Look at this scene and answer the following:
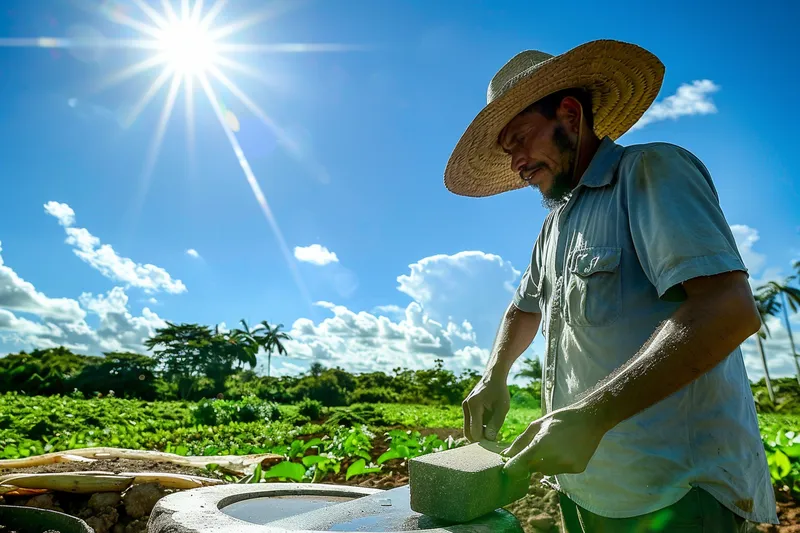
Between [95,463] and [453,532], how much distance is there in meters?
4.17

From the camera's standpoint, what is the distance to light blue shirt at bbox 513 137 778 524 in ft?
4.15

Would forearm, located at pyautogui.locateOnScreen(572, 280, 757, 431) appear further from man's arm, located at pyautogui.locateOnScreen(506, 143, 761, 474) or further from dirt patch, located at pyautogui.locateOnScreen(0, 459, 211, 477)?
dirt patch, located at pyautogui.locateOnScreen(0, 459, 211, 477)

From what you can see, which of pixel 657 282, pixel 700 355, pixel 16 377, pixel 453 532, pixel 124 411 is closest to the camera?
pixel 700 355

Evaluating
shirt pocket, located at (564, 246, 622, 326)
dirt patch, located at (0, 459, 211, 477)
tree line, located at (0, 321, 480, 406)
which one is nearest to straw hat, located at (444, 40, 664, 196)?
shirt pocket, located at (564, 246, 622, 326)

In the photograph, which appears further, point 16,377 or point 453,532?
point 16,377

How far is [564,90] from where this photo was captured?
1.95 m

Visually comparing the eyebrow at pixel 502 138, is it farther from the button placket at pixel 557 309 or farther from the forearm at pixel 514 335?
the forearm at pixel 514 335

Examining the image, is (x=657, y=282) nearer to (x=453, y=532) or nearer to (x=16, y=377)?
(x=453, y=532)

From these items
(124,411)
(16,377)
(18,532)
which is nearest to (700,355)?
(18,532)

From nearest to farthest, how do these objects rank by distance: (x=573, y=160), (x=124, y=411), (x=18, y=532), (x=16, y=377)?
(x=573, y=160)
(x=18, y=532)
(x=124, y=411)
(x=16, y=377)

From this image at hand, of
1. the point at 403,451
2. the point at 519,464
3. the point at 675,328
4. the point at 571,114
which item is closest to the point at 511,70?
the point at 571,114

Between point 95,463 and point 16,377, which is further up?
point 16,377

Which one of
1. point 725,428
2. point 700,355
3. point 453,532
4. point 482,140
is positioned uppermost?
point 482,140

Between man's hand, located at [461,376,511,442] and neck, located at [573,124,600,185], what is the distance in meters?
0.85
